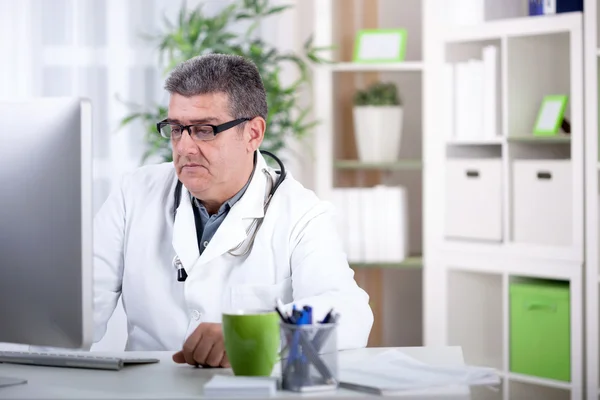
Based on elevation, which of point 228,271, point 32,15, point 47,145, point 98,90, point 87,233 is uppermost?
point 32,15

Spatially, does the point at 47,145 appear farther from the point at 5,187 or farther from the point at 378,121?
the point at 378,121

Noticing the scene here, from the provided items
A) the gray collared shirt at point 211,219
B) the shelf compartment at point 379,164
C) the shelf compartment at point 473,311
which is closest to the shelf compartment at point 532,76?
the shelf compartment at point 379,164

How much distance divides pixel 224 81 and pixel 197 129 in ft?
0.42

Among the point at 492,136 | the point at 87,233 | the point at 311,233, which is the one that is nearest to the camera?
the point at 87,233

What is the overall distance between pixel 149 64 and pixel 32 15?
1.74 feet

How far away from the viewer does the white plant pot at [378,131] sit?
13.2 ft

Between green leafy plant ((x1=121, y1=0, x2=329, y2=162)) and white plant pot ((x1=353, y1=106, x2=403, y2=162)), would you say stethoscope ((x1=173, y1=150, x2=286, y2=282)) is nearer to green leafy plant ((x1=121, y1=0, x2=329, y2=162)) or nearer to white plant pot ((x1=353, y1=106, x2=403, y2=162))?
green leafy plant ((x1=121, y1=0, x2=329, y2=162))

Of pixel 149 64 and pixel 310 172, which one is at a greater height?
pixel 149 64

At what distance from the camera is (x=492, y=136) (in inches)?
148

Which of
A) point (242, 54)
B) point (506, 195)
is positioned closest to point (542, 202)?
point (506, 195)

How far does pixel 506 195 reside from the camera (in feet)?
12.1

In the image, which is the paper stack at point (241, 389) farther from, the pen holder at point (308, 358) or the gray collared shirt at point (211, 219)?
the gray collared shirt at point (211, 219)

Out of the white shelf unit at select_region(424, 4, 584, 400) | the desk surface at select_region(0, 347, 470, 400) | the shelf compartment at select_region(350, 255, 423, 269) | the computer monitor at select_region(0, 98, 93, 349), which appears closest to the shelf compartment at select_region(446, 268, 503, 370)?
the white shelf unit at select_region(424, 4, 584, 400)

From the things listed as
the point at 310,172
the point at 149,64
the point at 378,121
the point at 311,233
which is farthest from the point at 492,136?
the point at 311,233
